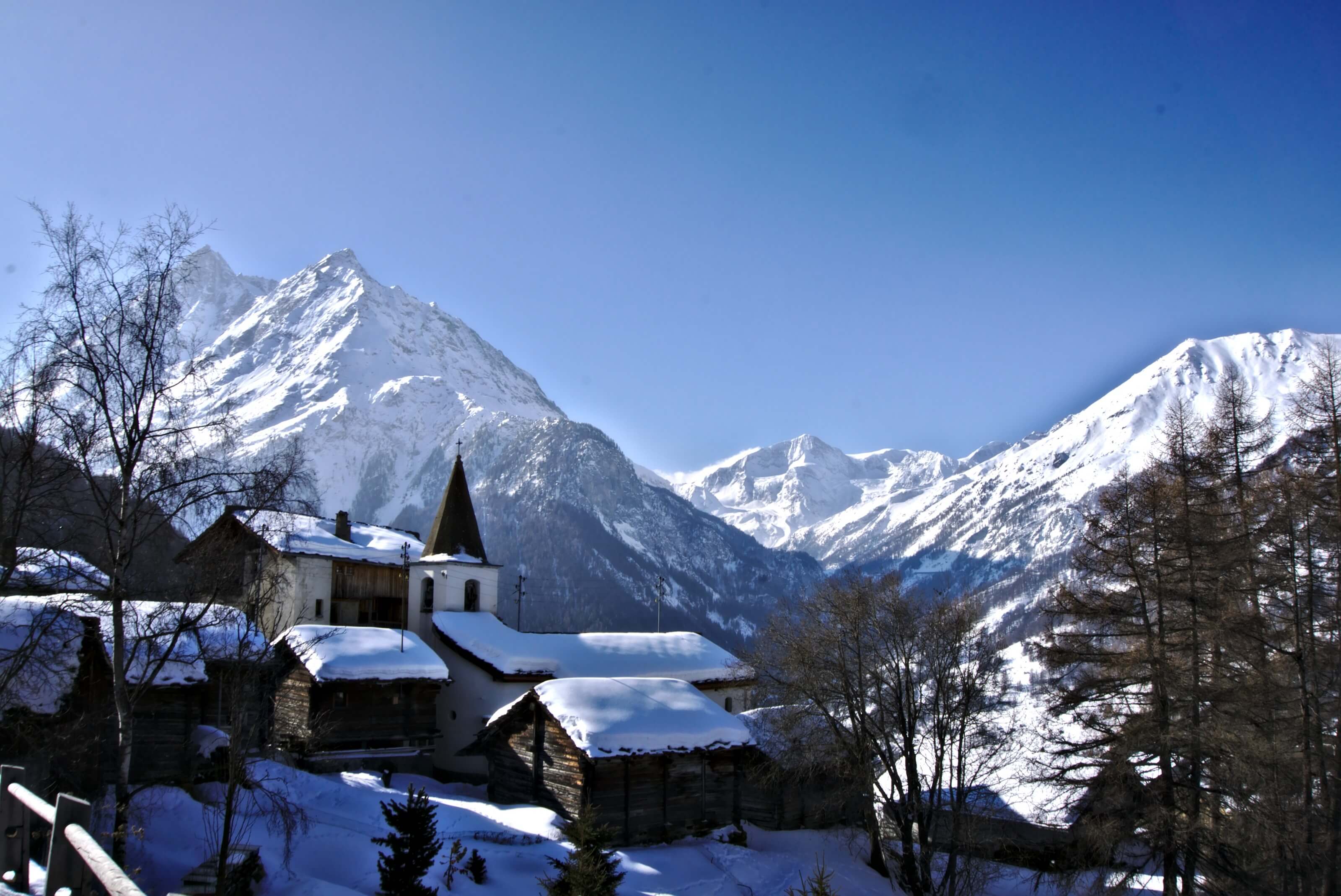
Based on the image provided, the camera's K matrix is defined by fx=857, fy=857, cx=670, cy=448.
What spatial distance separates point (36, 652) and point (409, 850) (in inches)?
333

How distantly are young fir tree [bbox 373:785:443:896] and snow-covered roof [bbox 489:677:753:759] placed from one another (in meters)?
8.81

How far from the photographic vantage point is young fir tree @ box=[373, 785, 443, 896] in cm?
1662

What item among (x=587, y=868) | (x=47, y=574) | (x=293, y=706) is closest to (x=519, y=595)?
(x=293, y=706)

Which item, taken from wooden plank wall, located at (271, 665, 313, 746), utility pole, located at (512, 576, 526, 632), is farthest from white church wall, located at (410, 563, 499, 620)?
wooden plank wall, located at (271, 665, 313, 746)

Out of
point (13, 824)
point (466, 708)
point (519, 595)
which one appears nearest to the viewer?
point (13, 824)

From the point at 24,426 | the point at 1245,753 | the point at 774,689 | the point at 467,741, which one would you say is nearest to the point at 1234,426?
the point at 1245,753

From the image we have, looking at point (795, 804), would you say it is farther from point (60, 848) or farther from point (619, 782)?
point (60, 848)

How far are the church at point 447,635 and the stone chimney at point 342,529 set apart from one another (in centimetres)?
7

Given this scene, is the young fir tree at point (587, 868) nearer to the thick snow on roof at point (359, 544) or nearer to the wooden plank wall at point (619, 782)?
the wooden plank wall at point (619, 782)

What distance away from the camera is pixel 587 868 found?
15.8 metres

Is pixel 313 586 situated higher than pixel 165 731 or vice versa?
pixel 313 586

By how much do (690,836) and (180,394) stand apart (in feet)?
66.8

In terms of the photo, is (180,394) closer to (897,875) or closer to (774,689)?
(774,689)

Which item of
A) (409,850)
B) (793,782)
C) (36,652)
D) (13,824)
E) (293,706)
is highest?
(36,652)
